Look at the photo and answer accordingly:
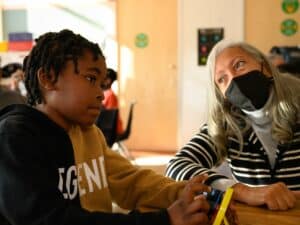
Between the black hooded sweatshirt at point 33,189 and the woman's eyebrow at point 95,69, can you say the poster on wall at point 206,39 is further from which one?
the black hooded sweatshirt at point 33,189

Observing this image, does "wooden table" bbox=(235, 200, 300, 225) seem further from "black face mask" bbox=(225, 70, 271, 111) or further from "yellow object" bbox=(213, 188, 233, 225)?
"black face mask" bbox=(225, 70, 271, 111)

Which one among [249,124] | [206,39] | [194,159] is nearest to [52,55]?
[194,159]

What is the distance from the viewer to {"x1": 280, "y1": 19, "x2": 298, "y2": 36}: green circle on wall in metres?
5.45

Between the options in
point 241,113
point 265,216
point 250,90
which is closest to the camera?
point 265,216

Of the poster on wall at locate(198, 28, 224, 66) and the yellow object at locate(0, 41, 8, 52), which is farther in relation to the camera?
the yellow object at locate(0, 41, 8, 52)

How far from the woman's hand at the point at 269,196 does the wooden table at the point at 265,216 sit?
15 mm

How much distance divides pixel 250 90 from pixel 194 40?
4516mm

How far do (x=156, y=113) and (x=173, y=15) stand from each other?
145cm

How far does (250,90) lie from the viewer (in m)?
1.28

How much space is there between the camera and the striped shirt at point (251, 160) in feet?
4.22

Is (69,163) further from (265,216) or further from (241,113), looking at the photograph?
(241,113)

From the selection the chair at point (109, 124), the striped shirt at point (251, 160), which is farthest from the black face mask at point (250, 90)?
the chair at point (109, 124)

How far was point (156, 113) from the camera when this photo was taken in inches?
245

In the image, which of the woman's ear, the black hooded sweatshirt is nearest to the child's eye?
the black hooded sweatshirt
